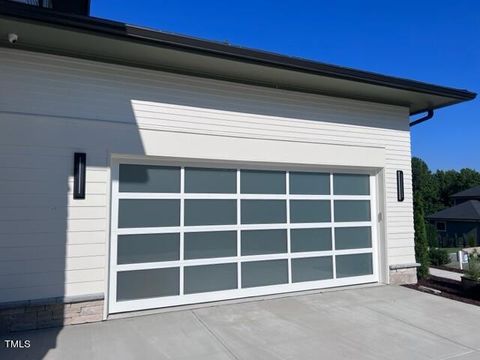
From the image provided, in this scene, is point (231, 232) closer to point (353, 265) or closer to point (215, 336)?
point (215, 336)

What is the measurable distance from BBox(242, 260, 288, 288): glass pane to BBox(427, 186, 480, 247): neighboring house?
3219 cm

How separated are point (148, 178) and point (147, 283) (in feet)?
5.20

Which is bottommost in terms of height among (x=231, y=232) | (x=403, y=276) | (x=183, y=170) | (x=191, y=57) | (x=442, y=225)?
(x=442, y=225)

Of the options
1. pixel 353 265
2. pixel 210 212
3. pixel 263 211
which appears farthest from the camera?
pixel 353 265

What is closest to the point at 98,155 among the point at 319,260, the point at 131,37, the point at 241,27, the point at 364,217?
the point at 131,37

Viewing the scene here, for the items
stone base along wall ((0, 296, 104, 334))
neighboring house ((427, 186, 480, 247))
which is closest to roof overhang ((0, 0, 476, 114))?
stone base along wall ((0, 296, 104, 334))

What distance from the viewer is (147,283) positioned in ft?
17.5

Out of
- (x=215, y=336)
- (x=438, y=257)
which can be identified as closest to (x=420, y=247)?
(x=215, y=336)

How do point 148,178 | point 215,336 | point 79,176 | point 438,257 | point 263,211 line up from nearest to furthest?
point 215,336
point 79,176
point 148,178
point 263,211
point 438,257

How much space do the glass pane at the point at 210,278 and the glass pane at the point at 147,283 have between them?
195 millimetres

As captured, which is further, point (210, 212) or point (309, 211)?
point (309, 211)

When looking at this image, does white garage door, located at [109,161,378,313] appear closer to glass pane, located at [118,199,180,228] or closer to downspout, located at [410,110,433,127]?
glass pane, located at [118,199,180,228]

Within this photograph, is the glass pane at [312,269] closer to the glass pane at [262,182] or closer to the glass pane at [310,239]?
the glass pane at [310,239]

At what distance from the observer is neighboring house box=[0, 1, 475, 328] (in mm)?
4676
